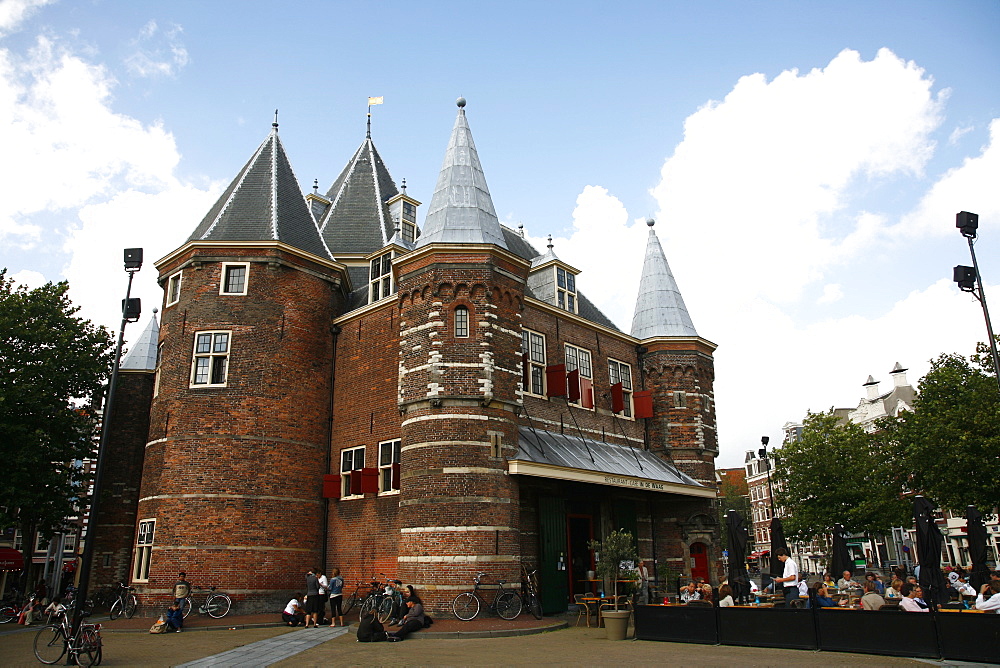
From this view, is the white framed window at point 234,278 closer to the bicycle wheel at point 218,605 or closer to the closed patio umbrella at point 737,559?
the bicycle wheel at point 218,605

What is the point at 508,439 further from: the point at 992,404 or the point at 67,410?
the point at 992,404

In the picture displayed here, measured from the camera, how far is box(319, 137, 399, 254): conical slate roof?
27.6 m

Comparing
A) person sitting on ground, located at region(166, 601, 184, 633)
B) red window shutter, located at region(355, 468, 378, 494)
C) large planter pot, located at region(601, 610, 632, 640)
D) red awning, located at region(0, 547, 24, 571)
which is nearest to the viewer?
large planter pot, located at region(601, 610, 632, 640)

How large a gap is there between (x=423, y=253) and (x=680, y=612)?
1121 cm

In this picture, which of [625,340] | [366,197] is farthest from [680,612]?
[366,197]

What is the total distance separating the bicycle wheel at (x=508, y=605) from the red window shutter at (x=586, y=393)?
8.64 meters

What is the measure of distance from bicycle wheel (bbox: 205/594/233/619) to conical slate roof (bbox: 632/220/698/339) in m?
17.8

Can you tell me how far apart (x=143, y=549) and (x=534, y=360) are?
512 inches

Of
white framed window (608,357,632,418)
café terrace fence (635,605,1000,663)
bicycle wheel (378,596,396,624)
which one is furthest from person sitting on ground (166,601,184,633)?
white framed window (608,357,632,418)

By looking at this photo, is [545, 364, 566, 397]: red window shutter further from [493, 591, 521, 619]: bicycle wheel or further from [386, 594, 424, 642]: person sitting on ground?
[386, 594, 424, 642]: person sitting on ground

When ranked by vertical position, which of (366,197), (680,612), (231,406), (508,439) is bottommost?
(680,612)

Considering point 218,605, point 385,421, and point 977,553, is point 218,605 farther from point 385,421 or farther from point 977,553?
point 977,553

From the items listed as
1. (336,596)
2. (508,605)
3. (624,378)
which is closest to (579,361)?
(624,378)

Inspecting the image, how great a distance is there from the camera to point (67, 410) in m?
24.7
